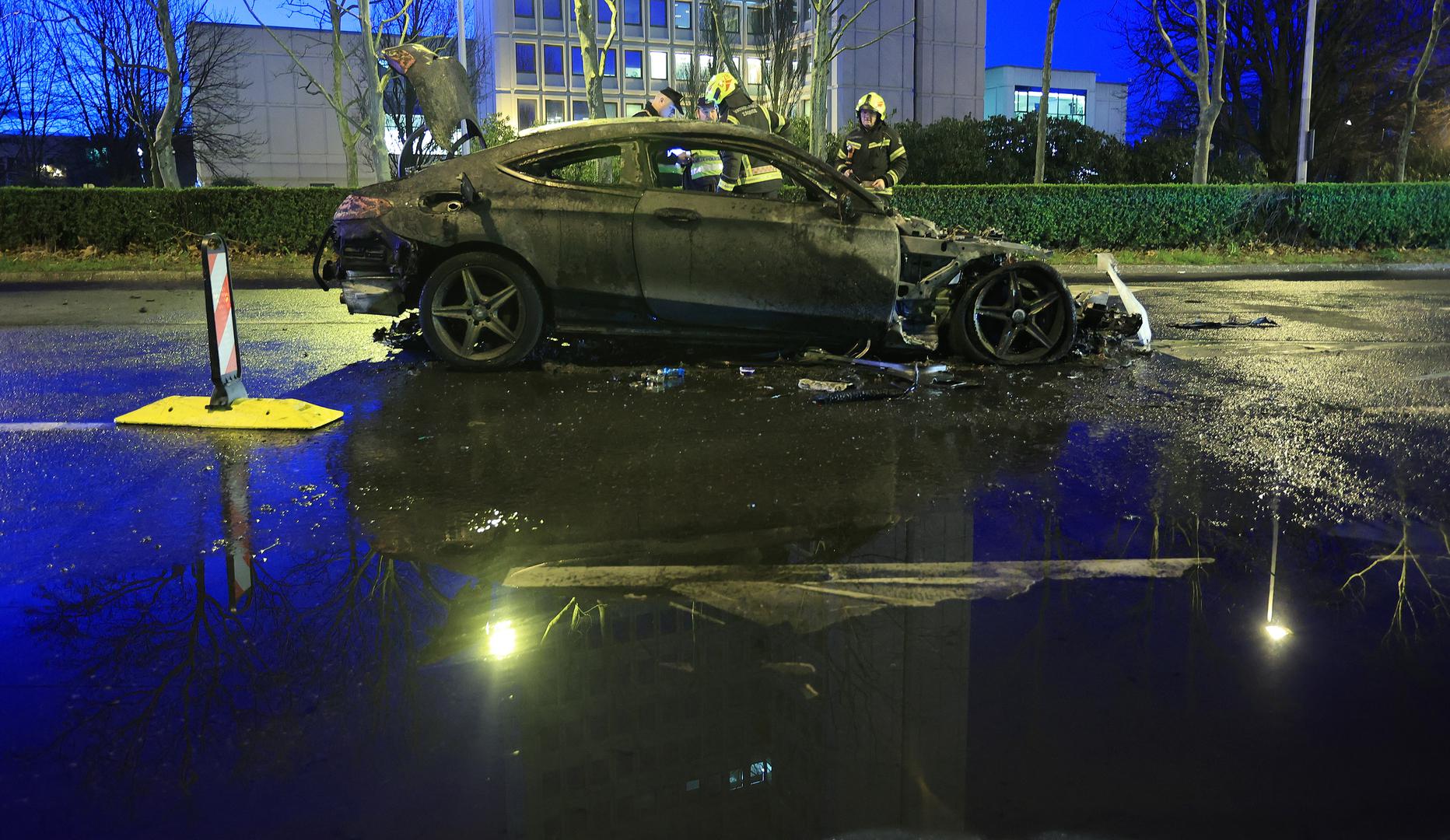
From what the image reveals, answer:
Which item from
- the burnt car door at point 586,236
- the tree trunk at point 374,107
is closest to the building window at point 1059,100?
the tree trunk at point 374,107

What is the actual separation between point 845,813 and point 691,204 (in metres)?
5.56

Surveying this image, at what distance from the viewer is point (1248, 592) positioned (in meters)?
3.85

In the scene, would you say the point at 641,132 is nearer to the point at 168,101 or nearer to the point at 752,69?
the point at 168,101

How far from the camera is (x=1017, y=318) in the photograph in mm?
8156

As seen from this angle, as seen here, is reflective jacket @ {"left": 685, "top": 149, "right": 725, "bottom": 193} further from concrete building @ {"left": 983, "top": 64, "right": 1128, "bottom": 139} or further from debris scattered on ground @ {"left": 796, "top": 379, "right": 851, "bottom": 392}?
concrete building @ {"left": 983, "top": 64, "right": 1128, "bottom": 139}

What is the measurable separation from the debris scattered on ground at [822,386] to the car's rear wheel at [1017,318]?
3.57 ft

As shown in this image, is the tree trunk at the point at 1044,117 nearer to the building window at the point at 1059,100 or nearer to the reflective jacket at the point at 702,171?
the reflective jacket at the point at 702,171

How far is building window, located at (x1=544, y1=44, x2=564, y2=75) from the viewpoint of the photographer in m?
58.3

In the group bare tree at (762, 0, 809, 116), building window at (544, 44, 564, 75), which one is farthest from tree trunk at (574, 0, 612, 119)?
building window at (544, 44, 564, 75)

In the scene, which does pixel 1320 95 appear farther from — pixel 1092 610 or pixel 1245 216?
pixel 1092 610

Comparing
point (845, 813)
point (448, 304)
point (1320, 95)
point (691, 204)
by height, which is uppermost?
point (1320, 95)

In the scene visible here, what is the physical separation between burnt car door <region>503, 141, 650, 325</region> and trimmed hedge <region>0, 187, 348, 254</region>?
11081 millimetres

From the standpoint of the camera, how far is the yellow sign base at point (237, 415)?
640 centimetres

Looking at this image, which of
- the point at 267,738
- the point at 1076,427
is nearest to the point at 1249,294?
the point at 1076,427
